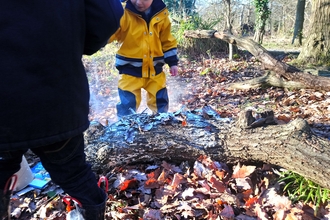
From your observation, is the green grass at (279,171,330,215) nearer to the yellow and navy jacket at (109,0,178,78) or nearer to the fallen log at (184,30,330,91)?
the yellow and navy jacket at (109,0,178,78)

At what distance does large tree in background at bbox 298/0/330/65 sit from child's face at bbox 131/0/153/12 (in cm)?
487

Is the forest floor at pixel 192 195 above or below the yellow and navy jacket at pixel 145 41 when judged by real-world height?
below

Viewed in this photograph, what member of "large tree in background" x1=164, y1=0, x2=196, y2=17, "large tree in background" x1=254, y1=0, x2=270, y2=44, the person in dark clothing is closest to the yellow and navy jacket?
the person in dark clothing

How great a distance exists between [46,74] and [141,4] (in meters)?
2.36

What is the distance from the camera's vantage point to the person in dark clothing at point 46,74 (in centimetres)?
121

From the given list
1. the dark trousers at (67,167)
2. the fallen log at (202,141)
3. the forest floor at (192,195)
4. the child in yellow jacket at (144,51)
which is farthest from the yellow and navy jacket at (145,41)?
the dark trousers at (67,167)

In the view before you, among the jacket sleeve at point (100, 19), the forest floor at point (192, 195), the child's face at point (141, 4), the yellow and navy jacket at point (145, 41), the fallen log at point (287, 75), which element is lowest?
the forest floor at point (192, 195)

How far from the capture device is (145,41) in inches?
144

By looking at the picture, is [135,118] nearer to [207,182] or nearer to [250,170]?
[207,182]

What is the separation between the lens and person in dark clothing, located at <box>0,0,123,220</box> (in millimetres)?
1205

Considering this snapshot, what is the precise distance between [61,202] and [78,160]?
0.85 m

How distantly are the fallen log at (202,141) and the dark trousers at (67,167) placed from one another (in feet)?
2.60

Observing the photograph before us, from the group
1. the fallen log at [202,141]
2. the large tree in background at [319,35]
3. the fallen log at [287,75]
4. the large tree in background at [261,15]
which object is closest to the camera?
the fallen log at [202,141]

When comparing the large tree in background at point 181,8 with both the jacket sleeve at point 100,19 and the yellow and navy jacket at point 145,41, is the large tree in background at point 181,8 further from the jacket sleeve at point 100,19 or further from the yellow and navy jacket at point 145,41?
the jacket sleeve at point 100,19
